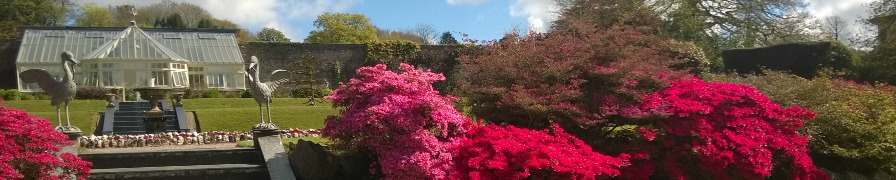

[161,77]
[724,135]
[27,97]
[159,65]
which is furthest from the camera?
[161,77]

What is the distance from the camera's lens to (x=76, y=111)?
16.2 m

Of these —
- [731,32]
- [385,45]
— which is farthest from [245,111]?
[731,32]

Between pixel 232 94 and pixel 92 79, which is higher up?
pixel 92 79

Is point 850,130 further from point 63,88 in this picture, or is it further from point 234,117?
point 234,117

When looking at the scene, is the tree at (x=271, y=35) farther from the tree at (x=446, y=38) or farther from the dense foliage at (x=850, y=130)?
the dense foliage at (x=850, y=130)

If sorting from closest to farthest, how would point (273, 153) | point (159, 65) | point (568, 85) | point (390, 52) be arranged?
point (273, 153) → point (568, 85) → point (159, 65) → point (390, 52)

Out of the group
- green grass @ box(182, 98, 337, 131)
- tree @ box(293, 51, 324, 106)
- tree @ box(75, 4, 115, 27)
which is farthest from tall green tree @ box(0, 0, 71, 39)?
green grass @ box(182, 98, 337, 131)

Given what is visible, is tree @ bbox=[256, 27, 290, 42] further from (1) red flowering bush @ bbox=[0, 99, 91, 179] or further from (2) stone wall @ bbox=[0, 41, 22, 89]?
(1) red flowering bush @ bbox=[0, 99, 91, 179]

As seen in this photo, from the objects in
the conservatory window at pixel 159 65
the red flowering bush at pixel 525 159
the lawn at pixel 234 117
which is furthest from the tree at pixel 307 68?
the red flowering bush at pixel 525 159

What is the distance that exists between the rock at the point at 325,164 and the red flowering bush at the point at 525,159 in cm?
139

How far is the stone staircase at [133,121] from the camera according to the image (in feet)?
46.6

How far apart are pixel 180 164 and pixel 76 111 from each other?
8490 millimetres

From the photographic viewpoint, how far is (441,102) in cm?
810

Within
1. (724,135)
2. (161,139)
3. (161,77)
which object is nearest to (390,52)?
(161,77)
